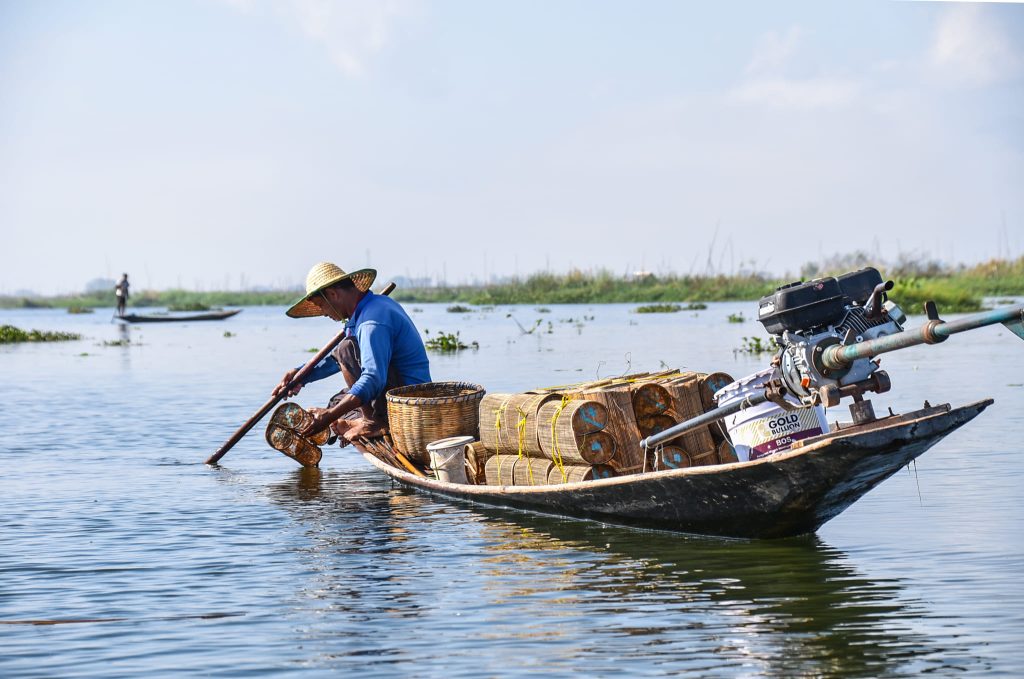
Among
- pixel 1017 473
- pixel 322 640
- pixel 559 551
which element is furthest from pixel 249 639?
pixel 1017 473

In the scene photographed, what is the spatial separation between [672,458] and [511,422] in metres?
1.22

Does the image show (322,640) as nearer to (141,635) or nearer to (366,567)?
(141,635)

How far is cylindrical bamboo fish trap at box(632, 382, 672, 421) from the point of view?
822 cm

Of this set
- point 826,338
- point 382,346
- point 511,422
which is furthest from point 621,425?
point 382,346

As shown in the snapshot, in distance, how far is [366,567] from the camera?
7.64 metres

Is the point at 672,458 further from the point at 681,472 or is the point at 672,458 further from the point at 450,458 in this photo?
the point at 450,458

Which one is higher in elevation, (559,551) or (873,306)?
(873,306)

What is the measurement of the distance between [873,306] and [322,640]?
3.32 meters

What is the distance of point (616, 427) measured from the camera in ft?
26.8

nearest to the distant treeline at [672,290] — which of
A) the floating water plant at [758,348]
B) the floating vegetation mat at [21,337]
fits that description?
the floating water plant at [758,348]

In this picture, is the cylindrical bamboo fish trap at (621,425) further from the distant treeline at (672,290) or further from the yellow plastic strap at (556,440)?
the distant treeline at (672,290)

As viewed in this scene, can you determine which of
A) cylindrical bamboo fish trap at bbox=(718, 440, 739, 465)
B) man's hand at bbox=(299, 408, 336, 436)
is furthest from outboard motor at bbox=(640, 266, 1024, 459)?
man's hand at bbox=(299, 408, 336, 436)

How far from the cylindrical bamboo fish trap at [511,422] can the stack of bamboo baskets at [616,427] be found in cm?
1

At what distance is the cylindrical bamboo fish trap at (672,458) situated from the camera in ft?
26.9
